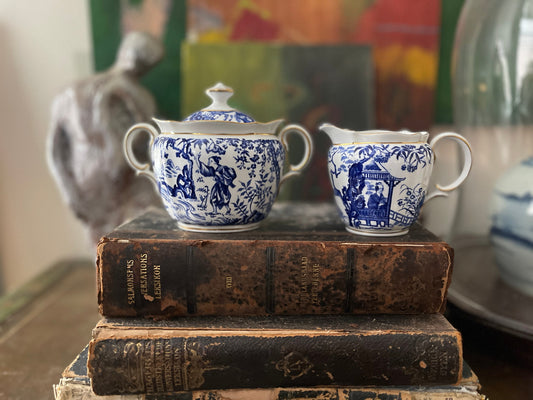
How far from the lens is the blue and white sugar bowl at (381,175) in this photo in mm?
501

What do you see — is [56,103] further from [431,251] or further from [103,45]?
[431,251]

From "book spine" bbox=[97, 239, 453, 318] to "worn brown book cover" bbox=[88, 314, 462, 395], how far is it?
1.5 inches

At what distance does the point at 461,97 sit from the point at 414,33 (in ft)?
0.62

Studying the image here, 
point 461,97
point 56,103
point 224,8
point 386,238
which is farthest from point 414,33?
point 56,103

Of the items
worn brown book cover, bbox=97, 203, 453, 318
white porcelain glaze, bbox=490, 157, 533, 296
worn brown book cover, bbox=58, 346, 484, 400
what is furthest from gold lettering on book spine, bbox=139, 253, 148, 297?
white porcelain glaze, bbox=490, 157, 533, 296

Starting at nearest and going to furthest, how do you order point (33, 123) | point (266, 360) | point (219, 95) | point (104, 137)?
1. point (266, 360)
2. point (219, 95)
3. point (104, 137)
4. point (33, 123)

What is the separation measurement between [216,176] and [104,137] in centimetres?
43

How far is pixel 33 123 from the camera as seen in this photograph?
1042 mm

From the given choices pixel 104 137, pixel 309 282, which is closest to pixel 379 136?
pixel 309 282

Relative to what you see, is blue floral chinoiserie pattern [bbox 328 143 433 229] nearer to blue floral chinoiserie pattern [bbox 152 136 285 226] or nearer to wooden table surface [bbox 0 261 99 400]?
blue floral chinoiserie pattern [bbox 152 136 285 226]

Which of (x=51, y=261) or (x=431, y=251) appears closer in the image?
(x=431, y=251)

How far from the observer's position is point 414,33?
952 millimetres

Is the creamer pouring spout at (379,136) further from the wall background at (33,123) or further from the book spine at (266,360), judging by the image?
the wall background at (33,123)

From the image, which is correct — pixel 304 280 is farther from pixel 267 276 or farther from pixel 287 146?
pixel 287 146
